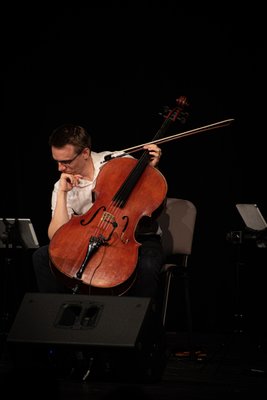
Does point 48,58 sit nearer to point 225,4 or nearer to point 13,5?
point 13,5

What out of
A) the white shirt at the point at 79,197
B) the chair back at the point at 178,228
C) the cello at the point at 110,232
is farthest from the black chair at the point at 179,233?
the cello at the point at 110,232

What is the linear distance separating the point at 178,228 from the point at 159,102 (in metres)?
1.16

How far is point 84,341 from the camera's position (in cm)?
257

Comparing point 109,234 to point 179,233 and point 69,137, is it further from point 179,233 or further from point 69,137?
point 179,233

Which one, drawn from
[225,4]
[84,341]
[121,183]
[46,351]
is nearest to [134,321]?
[84,341]

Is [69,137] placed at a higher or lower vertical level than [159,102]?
lower

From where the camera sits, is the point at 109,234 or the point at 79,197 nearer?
the point at 109,234

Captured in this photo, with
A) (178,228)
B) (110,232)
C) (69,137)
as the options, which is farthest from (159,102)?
(110,232)

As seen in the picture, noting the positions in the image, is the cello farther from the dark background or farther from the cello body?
the dark background

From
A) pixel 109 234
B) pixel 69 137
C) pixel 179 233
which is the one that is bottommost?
pixel 179 233

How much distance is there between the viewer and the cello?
291cm

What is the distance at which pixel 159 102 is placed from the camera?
4668 millimetres

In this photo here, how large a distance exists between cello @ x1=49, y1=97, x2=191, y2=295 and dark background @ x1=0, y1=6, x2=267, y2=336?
4.68 feet

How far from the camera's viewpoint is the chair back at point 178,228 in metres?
3.84
